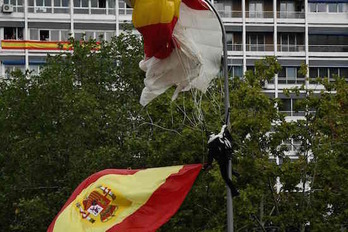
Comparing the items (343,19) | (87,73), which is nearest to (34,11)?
(343,19)

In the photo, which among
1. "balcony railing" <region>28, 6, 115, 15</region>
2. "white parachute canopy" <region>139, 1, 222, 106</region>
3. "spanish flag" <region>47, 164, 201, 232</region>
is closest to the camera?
"white parachute canopy" <region>139, 1, 222, 106</region>

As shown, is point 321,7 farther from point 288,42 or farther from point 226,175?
point 226,175

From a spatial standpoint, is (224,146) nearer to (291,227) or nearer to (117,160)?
(291,227)

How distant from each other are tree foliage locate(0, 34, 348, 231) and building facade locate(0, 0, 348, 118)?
2498cm

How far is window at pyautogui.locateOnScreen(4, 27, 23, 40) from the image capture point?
63.1 m

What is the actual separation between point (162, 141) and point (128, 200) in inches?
494

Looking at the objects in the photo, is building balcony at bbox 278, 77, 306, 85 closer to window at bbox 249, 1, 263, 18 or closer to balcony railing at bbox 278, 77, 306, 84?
balcony railing at bbox 278, 77, 306, 84

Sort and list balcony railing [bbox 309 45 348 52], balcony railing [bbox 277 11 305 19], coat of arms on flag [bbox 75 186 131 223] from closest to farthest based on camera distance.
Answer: coat of arms on flag [bbox 75 186 131 223] → balcony railing [bbox 277 11 305 19] → balcony railing [bbox 309 45 348 52]

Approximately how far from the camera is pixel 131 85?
35.7m

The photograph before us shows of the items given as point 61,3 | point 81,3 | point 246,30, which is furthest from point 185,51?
point 246,30

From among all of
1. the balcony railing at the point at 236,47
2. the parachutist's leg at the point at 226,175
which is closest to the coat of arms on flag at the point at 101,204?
the parachutist's leg at the point at 226,175

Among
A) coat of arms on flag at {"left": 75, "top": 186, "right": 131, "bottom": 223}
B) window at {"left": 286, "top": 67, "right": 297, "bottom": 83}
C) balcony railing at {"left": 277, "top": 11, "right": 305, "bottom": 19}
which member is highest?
balcony railing at {"left": 277, "top": 11, "right": 305, "bottom": 19}

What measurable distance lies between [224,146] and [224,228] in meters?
11.7

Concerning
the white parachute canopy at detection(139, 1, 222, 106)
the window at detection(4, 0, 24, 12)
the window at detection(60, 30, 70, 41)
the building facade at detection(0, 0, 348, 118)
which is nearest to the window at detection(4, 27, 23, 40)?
the building facade at detection(0, 0, 348, 118)
